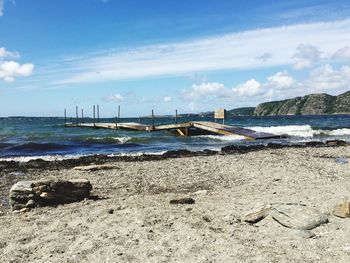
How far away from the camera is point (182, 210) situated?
31.0 ft

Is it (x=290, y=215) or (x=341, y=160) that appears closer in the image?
(x=290, y=215)

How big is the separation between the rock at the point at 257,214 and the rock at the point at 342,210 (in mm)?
1253

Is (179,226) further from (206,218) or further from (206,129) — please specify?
(206,129)

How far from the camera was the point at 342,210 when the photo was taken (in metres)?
8.26

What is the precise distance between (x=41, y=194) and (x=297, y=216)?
19.7 ft

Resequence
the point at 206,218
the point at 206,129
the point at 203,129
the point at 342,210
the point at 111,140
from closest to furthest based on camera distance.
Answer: the point at 342,210
the point at 206,218
the point at 111,140
the point at 206,129
the point at 203,129

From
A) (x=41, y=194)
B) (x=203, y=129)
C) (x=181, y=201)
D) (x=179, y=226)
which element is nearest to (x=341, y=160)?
(x=181, y=201)

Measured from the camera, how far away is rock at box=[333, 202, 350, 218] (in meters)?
8.19

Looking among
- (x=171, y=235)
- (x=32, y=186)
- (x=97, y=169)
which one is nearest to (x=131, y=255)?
(x=171, y=235)

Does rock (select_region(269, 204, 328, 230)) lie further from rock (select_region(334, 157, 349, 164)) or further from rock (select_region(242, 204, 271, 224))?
rock (select_region(334, 157, 349, 164))

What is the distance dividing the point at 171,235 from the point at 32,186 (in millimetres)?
4509

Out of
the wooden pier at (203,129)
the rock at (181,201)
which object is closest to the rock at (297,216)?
the rock at (181,201)

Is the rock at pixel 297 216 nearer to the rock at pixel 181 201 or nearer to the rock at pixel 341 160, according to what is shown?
the rock at pixel 181 201

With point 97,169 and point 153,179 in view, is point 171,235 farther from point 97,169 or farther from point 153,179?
point 97,169
